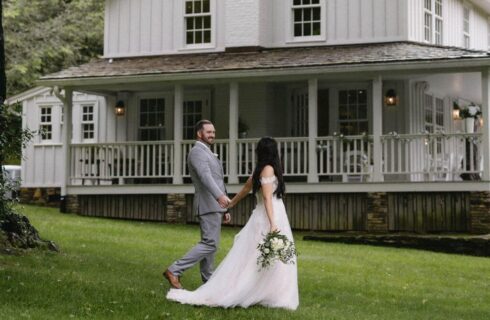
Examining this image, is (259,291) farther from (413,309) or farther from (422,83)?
(422,83)

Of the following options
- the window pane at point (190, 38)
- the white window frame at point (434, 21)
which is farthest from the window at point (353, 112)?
the window pane at point (190, 38)

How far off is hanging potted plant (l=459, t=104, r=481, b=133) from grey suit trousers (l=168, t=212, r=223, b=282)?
15136 millimetres

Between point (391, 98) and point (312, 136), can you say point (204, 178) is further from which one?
point (391, 98)

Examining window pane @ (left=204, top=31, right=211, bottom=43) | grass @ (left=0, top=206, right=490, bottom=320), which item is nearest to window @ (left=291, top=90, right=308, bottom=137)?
window pane @ (left=204, top=31, right=211, bottom=43)

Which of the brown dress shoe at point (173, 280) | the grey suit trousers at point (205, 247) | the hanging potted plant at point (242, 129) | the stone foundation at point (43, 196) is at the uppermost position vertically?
the hanging potted plant at point (242, 129)

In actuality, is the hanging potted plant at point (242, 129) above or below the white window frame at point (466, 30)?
below

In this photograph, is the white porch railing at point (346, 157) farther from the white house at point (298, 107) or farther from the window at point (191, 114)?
the window at point (191, 114)

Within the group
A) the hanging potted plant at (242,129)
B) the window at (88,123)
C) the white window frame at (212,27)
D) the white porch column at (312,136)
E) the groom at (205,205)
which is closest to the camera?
the groom at (205,205)

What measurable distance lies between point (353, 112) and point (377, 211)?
11.1 ft

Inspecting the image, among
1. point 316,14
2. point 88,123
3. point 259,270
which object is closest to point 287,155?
point 316,14

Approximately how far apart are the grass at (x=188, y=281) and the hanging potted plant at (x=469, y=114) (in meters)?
7.21

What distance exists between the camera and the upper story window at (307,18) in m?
24.5

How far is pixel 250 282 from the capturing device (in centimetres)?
1007

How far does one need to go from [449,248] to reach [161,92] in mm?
10444
